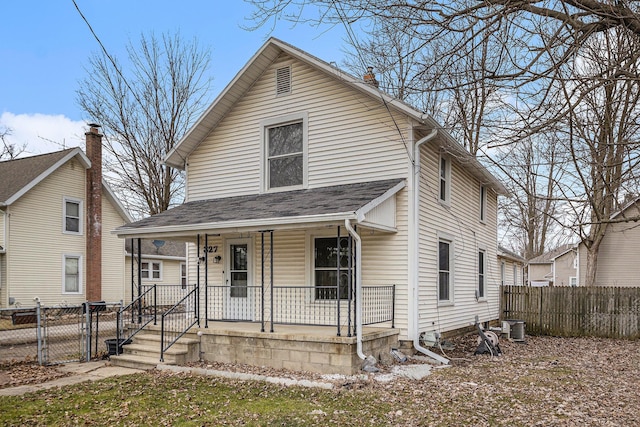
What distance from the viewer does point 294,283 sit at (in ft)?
36.5

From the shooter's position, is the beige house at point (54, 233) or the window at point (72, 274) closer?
the beige house at point (54, 233)

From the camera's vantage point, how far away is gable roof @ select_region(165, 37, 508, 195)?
996cm

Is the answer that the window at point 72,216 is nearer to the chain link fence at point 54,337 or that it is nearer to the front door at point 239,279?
the chain link fence at point 54,337

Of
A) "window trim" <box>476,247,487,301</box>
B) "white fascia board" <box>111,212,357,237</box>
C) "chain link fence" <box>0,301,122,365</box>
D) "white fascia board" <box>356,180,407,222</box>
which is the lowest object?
"chain link fence" <box>0,301,122,365</box>

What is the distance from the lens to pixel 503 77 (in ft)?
14.9

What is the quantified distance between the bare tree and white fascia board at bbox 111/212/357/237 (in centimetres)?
911

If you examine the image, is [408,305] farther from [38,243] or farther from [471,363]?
[38,243]

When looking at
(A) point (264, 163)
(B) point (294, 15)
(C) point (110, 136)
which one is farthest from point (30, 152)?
(B) point (294, 15)

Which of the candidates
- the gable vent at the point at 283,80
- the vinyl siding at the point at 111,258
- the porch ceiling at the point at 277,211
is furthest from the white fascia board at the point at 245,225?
the vinyl siding at the point at 111,258

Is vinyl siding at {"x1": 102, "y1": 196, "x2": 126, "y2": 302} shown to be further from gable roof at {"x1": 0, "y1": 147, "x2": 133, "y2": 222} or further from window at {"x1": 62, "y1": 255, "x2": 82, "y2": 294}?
window at {"x1": 62, "y1": 255, "x2": 82, "y2": 294}

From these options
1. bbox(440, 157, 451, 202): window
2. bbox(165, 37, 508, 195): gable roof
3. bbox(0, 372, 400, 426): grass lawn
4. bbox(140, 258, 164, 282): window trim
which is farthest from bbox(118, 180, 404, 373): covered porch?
bbox(140, 258, 164, 282): window trim

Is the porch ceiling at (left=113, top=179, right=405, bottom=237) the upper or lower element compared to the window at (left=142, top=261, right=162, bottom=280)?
upper

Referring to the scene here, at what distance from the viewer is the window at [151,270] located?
2584 cm

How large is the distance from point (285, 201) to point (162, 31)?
1288 cm
